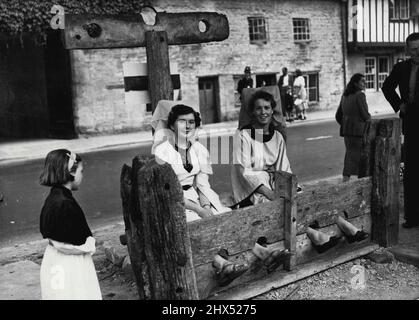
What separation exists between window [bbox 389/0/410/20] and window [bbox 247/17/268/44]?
24.2ft

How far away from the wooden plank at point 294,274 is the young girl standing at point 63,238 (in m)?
1.09

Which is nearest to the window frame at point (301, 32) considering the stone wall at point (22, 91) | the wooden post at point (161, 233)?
the stone wall at point (22, 91)

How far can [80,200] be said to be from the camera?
9188 millimetres

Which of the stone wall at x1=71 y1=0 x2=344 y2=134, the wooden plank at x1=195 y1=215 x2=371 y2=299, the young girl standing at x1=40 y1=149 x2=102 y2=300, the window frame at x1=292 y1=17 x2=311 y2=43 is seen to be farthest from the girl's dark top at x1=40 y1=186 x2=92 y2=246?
the window frame at x1=292 y1=17 x2=311 y2=43

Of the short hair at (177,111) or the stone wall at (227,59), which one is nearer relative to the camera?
the short hair at (177,111)

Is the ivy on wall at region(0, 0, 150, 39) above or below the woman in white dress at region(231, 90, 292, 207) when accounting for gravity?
above

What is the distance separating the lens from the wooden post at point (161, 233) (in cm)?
369

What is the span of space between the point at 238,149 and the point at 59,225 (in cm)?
239

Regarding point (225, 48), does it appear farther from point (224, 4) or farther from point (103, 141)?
point (103, 141)

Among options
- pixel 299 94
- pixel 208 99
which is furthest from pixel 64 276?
pixel 299 94

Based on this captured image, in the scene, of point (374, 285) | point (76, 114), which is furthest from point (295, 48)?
point (374, 285)

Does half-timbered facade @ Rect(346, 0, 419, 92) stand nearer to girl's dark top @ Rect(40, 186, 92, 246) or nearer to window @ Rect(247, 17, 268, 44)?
window @ Rect(247, 17, 268, 44)

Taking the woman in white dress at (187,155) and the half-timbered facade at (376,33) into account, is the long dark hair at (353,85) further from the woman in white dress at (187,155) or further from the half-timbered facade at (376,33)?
the half-timbered facade at (376,33)

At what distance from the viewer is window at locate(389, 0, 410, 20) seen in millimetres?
26406
